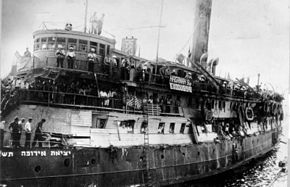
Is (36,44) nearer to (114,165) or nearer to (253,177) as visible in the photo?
(114,165)

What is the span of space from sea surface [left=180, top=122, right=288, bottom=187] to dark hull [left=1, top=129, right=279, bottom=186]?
8.2 inches

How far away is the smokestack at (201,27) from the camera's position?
8.21m

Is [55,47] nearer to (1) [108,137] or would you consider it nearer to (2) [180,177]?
(1) [108,137]

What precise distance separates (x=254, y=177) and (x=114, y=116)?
4994mm

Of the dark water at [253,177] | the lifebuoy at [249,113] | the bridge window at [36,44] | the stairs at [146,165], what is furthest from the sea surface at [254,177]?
the bridge window at [36,44]

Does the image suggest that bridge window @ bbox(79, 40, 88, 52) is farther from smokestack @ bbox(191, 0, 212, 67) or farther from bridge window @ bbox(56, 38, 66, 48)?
smokestack @ bbox(191, 0, 212, 67)

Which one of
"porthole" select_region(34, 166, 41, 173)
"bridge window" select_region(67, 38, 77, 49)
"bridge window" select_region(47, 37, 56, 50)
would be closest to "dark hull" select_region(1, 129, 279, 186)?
"porthole" select_region(34, 166, 41, 173)

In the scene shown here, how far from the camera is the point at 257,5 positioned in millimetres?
7184

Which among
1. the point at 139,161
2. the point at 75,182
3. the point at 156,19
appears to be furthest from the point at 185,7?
the point at 75,182

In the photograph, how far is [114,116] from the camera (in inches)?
289

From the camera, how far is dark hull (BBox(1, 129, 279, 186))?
5695 millimetres

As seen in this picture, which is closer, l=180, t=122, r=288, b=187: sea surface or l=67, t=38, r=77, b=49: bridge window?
l=67, t=38, r=77, b=49: bridge window

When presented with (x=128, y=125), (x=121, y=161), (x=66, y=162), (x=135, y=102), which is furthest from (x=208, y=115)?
(x=66, y=162)

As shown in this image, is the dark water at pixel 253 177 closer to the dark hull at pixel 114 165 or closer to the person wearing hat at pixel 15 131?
the dark hull at pixel 114 165
